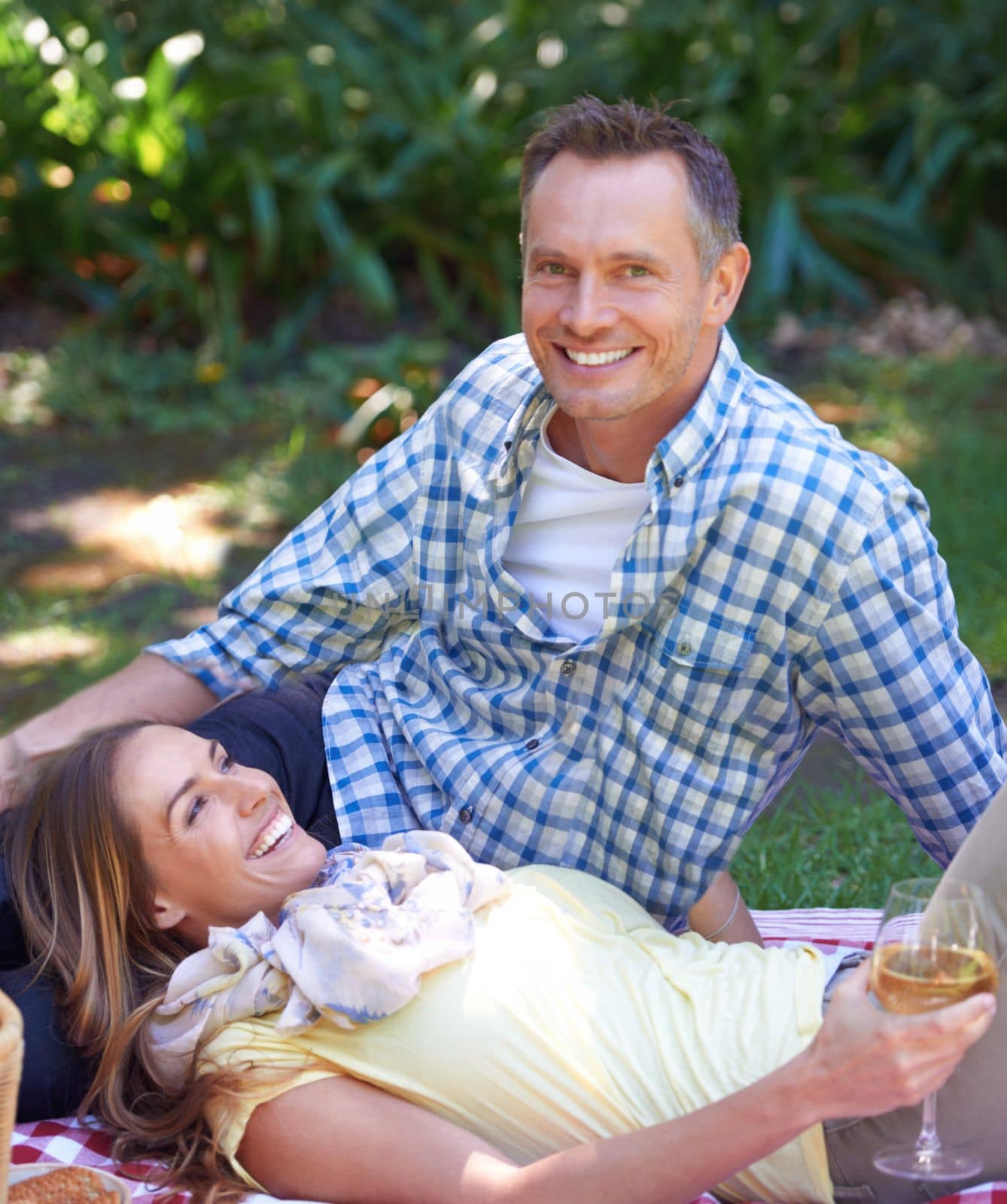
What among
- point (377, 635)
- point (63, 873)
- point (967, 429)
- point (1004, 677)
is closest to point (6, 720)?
point (377, 635)

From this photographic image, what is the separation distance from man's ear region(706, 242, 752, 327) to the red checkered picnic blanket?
1.26 metres

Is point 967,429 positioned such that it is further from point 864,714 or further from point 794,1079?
point 794,1079

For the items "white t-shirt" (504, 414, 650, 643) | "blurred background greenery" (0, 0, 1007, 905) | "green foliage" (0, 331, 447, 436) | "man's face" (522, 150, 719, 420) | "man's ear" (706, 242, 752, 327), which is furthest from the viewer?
"green foliage" (0, 331, 447, 436)

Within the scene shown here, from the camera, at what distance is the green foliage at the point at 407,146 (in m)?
7.32

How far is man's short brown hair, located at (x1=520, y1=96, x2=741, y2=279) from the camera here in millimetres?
2729

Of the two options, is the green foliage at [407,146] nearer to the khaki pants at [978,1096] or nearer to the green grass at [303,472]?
the green grass at [303,472]

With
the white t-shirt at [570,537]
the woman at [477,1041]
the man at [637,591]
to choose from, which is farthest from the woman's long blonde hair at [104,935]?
the white t-shirt at [570,537]

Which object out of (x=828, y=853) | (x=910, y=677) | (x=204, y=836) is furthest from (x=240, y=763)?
(x=828, y=853)

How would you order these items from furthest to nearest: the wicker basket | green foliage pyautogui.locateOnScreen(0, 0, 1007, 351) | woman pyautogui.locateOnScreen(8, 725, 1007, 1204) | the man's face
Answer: green foliage pyautogui.locateOnScreen(0, 0, 1007, 351) < the man's face < woman pyautogui.locateOnScreen(8, 725, 1007, 1204) < the wicker basket

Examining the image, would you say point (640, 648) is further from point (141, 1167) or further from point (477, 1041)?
point (141, 1167)

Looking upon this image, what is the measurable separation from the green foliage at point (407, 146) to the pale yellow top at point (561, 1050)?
16.8ft

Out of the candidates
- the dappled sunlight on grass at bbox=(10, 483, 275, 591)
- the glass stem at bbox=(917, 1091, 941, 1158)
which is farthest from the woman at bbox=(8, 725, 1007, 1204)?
the dappled sunlight on grass at bbox=(10, 483, 275, 591)

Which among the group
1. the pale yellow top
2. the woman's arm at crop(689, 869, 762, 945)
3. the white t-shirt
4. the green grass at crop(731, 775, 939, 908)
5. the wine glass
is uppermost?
the white t-shirt

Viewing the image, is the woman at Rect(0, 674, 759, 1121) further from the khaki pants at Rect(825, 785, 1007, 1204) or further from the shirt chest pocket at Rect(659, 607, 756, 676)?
the khaki pants at Rect(825, 785, 1007, 1204)
